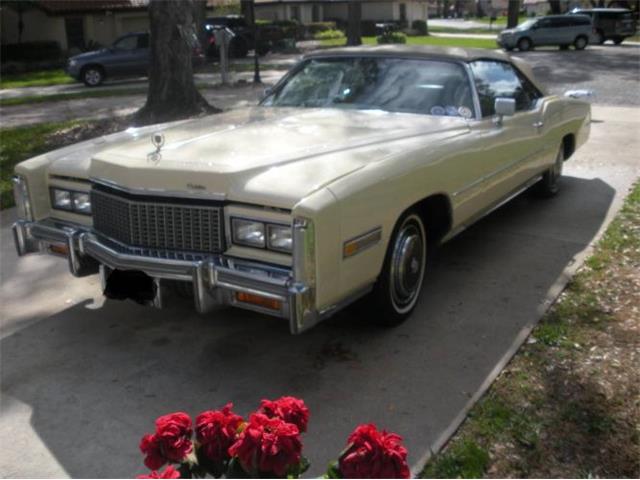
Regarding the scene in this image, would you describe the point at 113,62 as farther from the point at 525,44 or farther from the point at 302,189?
the point at 302,189

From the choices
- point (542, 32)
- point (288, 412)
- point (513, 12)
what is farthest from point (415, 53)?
point (513, 12)

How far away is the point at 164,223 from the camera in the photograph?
3.84m

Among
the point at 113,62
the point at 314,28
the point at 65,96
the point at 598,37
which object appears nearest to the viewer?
the point at 65,96

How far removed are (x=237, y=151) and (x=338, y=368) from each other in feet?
4.36

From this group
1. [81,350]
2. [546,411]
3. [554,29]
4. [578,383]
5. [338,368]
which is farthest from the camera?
[554,29]

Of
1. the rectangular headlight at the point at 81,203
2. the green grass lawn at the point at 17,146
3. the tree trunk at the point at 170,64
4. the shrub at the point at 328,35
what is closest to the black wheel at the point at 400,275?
the rectangular headlight at the point at 81,203

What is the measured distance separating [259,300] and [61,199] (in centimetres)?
177

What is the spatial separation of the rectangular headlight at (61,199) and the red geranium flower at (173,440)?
2.82m

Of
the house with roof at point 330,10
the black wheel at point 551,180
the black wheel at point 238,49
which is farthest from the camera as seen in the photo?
the house with roof at point 330,10

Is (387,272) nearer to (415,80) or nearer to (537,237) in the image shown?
(415,80)

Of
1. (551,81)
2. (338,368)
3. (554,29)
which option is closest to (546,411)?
(338,368)

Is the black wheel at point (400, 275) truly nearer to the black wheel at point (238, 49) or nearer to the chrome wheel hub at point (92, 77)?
the chrome wheel hub at point (92, 77)

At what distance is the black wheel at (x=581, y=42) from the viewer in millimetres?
30081

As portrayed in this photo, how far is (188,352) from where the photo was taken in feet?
13.7
